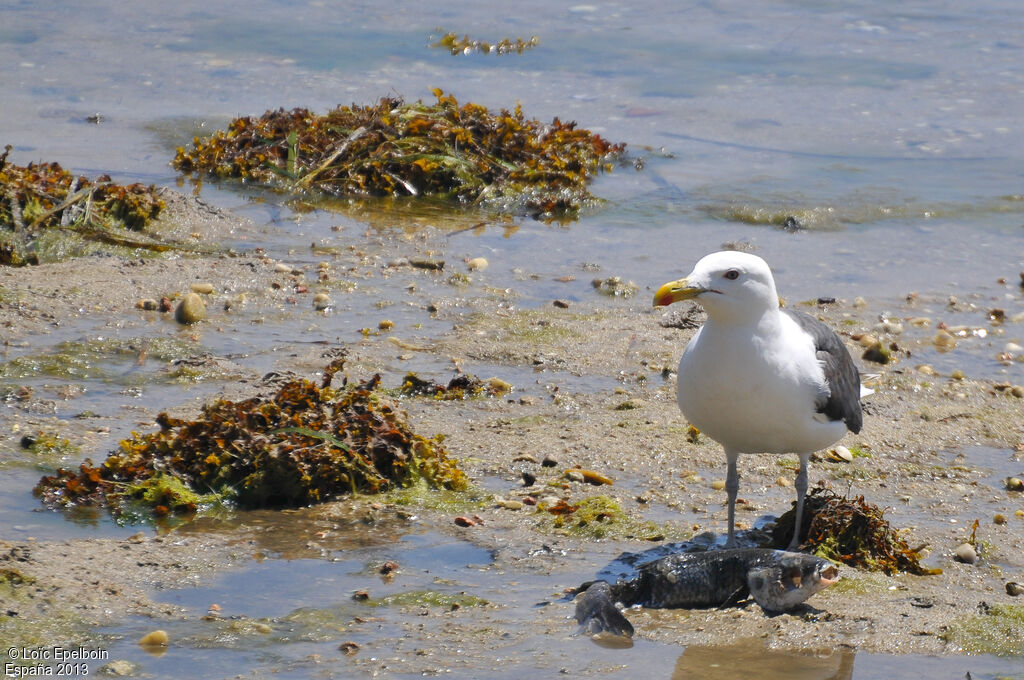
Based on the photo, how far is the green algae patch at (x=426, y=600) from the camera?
178 inches

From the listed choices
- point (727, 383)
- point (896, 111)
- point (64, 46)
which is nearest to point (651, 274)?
point (727, 383)

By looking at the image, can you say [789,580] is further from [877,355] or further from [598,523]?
[877,355]

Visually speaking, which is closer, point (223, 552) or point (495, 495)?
point (223, 552)

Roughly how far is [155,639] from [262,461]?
1.33 meters

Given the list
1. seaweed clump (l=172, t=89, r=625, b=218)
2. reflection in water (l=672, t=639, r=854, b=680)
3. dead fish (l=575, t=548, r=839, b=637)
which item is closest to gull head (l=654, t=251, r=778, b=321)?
dead fish (l=575, t=548, r=839, b=637)

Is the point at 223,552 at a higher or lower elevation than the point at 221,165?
lower

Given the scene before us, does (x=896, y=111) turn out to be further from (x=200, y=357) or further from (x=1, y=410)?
(x=1, y=410)

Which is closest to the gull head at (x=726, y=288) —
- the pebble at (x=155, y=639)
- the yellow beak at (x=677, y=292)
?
the yellow beak at (x=677, y=292)

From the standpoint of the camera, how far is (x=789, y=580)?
4527 millimetres

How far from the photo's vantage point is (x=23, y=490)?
17.2 ft

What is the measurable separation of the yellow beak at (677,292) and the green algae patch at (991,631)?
59.1 inches

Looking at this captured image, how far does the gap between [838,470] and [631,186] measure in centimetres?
545

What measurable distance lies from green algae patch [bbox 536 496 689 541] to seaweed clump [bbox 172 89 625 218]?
510 cm

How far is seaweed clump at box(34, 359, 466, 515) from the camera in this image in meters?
5.22
